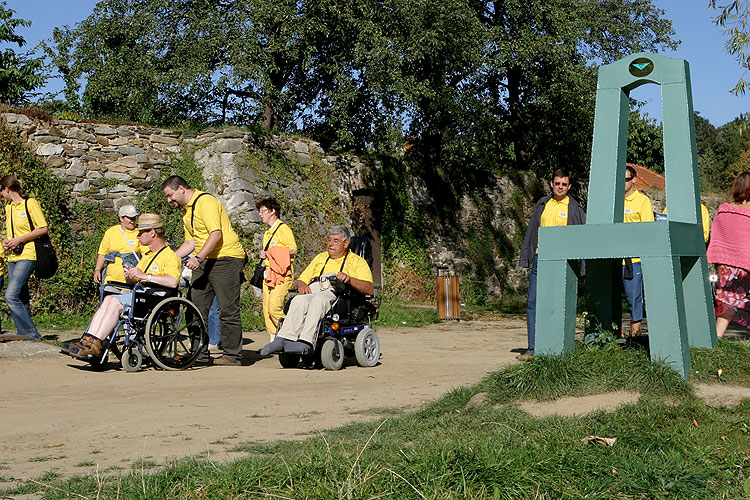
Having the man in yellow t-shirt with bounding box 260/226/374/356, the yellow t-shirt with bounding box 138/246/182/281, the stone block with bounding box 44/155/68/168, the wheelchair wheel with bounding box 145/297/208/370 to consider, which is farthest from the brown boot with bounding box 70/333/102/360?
the stone block with bounding box 44/155/68/168

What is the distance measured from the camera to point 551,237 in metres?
5.91

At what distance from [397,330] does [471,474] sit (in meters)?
9.88

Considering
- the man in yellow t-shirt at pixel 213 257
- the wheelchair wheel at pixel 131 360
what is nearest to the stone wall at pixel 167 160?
the man in yellow t-shirt at pixel 213 257

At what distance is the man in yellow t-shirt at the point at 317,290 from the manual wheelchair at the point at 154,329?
88 cm

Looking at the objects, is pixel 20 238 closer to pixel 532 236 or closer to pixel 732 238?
pixel 532 236

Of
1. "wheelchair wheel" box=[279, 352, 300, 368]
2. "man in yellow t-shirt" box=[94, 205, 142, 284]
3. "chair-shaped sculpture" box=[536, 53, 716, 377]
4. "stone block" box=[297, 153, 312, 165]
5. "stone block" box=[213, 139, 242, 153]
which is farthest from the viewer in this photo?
"stone block" box=[297, 153, 312, 165]

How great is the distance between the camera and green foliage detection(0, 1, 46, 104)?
2664cm

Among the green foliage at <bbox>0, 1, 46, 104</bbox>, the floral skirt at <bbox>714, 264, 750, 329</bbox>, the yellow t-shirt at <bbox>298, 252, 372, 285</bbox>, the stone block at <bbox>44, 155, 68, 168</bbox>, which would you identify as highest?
the green foliage at <bbox>0, 1, 46, 104</bbox>

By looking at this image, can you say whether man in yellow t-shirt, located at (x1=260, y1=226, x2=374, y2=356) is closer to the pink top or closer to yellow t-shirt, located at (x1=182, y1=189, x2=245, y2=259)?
yellow t-shirt, located at (x1=182, y1=189, x2=245, y2=259)

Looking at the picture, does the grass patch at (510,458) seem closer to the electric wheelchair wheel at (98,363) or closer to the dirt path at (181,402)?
the dirt path at (181,402)

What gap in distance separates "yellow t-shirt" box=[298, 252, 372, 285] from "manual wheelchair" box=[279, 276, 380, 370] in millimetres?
205

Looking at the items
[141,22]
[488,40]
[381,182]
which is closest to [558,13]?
[488,40]

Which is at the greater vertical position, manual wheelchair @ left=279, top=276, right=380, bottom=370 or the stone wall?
the stone wall

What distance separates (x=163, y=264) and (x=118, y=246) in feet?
2.99
